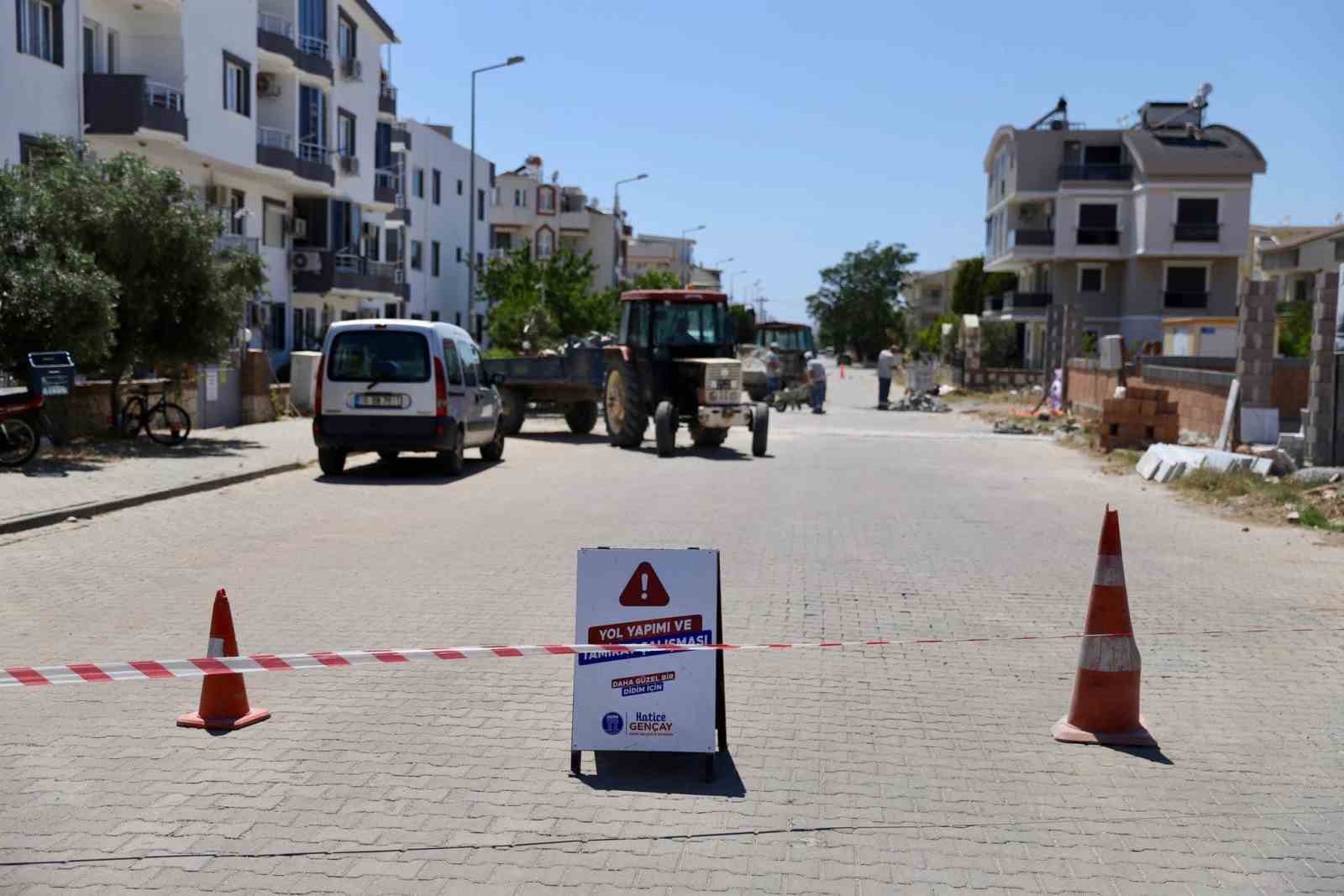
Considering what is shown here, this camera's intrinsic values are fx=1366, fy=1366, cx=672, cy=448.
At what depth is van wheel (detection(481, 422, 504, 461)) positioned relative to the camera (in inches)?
822

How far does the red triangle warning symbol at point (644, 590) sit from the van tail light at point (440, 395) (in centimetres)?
1222

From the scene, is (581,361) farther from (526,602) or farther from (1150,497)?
(526,602)

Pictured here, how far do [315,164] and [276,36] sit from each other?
4.03 m

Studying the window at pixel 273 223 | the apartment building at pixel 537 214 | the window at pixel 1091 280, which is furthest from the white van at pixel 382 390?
the apartment building at pixel 537 214

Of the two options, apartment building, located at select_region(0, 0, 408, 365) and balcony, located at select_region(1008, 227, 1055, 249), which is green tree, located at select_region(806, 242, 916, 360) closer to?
balcony, located at select_region(1008, 227, 1055, 249)

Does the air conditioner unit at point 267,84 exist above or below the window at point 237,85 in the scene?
above

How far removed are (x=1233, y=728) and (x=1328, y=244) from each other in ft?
189

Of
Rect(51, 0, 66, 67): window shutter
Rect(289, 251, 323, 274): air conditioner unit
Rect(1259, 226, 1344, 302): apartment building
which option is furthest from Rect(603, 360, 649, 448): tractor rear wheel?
Rect(1259, 226, 1344, 302): apartment building

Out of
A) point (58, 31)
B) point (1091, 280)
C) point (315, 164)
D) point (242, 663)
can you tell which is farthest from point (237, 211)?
point (1091, 280)

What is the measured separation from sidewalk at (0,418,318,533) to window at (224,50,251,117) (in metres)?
13.2

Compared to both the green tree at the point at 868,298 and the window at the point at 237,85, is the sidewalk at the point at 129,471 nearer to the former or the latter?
the window at the point at 237,85

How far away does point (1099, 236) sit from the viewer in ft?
216

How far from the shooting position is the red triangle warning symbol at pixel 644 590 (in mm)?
5715

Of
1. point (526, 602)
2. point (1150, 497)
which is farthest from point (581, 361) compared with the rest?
point (526, 602)
